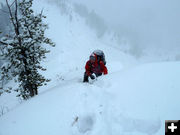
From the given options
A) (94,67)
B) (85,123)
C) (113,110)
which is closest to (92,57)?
(94,67)

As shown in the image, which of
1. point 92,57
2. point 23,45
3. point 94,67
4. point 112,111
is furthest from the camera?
point 94,67

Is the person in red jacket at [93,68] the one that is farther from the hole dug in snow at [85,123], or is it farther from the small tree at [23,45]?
the hole dug in snow at [85,123]

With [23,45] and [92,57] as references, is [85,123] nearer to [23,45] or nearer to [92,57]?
[92,57]

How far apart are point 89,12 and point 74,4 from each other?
10.0m

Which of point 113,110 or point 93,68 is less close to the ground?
point 93,68

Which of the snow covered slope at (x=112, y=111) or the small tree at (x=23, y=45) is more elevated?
the small tree at (x=23, y=45)

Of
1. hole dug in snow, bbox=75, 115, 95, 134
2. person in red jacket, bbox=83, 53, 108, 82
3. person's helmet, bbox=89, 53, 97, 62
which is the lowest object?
hole dug in snow, bbox=75, 115, 95, 134

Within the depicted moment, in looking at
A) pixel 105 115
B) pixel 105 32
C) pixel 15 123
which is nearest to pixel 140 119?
pixel 105 115

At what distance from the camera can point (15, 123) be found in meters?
2.71

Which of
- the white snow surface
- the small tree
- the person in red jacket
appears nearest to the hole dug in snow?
the white snow surface

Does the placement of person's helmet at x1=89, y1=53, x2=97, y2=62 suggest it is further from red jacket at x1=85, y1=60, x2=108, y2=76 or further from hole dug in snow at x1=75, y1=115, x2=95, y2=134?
hole dug in snow at x1=75, y1=115, x2=95, y2=134

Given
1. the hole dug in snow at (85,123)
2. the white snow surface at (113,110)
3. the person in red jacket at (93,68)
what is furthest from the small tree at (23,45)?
the hole dug in snow at (85,123)

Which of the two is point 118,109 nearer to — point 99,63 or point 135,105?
point 135,105

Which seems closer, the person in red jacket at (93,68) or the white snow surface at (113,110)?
the white snow surface at (113,110)
